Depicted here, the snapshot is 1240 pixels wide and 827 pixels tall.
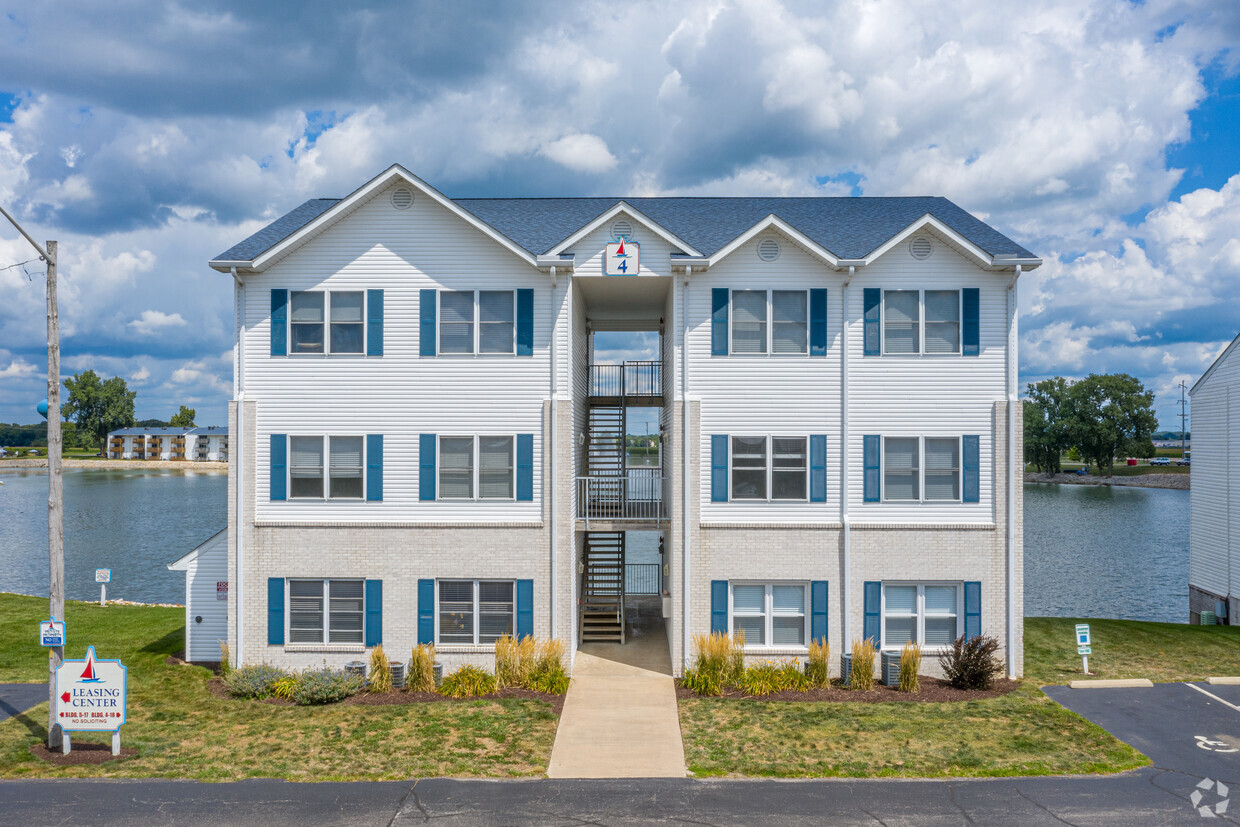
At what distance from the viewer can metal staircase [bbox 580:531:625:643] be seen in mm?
17797

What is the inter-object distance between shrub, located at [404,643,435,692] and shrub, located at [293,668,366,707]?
39.1 inches

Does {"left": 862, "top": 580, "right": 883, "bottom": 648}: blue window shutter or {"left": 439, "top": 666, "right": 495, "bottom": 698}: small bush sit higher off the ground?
{"left": 862, "top": 580, "right": 883, "bottom": 648}: blue window shutter

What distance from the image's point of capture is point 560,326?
15.5m

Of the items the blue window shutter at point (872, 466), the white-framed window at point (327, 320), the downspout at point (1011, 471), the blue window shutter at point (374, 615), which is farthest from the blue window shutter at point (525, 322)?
the downspout at point (1011, 471)

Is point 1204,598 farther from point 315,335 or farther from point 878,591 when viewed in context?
point 315,335

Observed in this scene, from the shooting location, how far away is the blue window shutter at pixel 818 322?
15500mm

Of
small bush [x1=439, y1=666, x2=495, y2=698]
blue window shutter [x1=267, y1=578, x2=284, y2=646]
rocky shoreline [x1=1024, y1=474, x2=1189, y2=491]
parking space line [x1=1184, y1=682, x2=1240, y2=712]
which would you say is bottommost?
rocky shoreline [x1=1024, y1=474, x2=1189, y2=491]

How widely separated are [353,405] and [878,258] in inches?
464

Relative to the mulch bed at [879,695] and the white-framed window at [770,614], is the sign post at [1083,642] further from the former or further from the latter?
the white-framed window at [770,614]

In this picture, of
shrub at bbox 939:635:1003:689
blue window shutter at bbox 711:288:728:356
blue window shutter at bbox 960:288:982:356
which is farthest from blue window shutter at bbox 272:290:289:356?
shrub at bbox 939:635:1003:689

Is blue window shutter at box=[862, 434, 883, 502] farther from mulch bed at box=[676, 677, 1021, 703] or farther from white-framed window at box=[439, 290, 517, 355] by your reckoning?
white-framed window at box=[439, 290, 517, 355]

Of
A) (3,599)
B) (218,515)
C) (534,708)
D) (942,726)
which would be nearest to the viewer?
(942,726)

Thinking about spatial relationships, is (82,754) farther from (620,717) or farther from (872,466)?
(872,466)

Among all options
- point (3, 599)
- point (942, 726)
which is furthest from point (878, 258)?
point (3, 599)
